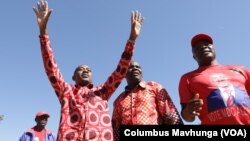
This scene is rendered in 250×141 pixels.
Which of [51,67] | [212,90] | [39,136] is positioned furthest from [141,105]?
[39,136]

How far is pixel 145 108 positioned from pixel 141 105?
80 mm

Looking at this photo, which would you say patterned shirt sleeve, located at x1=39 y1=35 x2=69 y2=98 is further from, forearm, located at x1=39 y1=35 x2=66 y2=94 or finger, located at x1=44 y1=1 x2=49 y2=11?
finger, located at x1=44 y1=1 x2=49 y2=11

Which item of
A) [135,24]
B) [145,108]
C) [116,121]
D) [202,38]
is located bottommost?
[116,121]

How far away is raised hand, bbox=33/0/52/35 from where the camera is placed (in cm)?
468

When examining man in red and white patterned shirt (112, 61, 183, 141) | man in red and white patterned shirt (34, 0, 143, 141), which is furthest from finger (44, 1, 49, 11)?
man in red and white patterned shirt (112, 61, 183, 141)

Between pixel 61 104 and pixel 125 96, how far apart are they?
1109 mm

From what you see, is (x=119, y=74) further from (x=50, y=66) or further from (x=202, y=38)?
(x=202, y=38)

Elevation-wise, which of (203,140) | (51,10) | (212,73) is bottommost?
(203,140)

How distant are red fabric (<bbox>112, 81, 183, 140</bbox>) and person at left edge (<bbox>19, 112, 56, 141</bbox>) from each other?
4.30 meters

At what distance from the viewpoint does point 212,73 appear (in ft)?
14.2

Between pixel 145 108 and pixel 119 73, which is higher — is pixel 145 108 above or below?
below

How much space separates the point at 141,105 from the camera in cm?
498

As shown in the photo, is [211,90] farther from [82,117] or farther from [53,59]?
[53,59]

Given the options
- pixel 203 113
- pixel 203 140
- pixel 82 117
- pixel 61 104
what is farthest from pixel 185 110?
pixel 61 104
